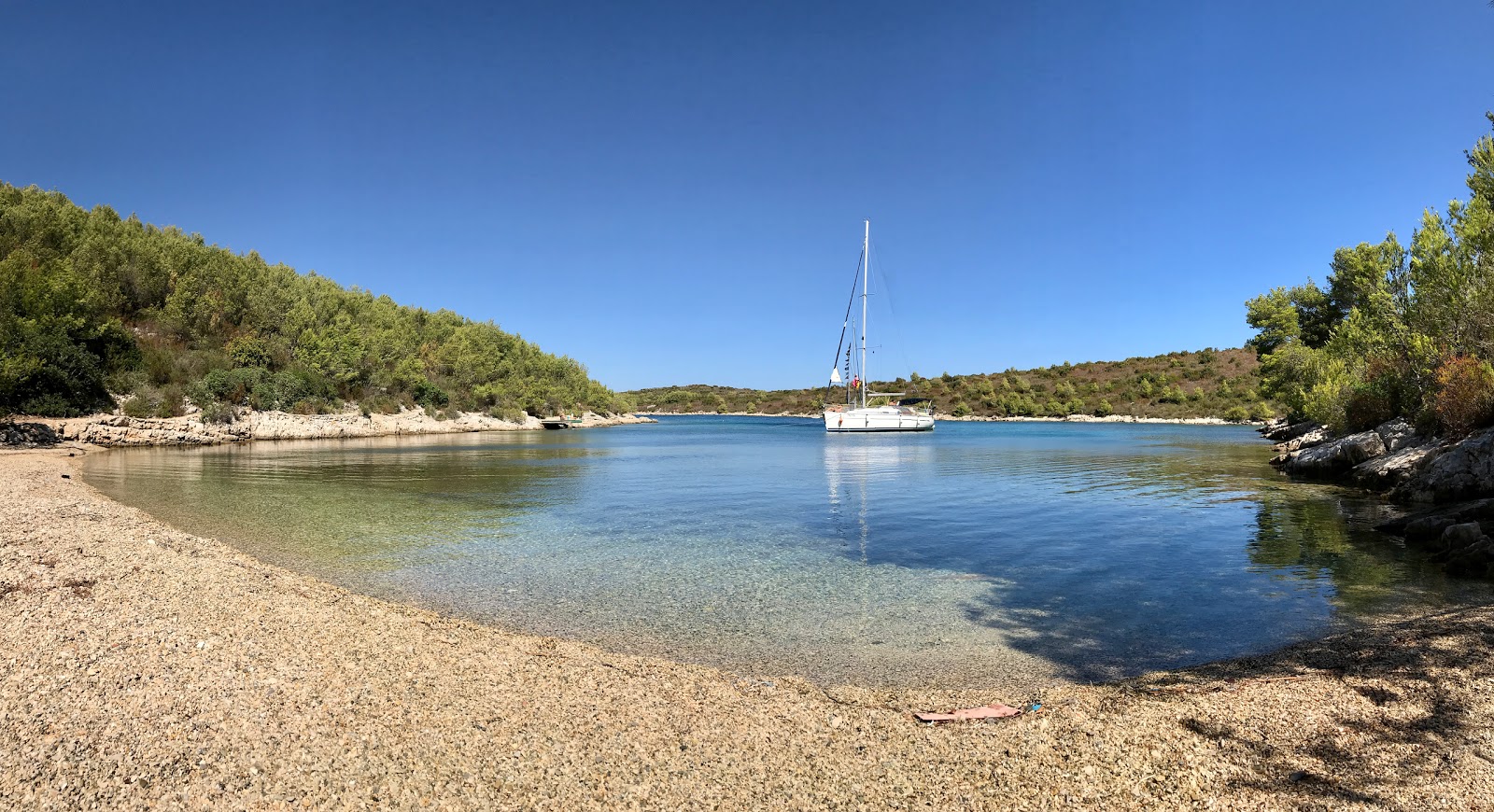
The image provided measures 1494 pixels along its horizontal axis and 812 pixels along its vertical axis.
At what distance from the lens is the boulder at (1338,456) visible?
27594 mm

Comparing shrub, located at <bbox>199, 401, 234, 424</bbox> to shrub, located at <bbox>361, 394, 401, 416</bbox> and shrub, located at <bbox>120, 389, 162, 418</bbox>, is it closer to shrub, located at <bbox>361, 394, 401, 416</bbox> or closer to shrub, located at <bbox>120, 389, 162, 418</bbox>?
shrub, located at <bbox>120, 389, 162, 418</bbox>

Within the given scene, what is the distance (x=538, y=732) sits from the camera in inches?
225

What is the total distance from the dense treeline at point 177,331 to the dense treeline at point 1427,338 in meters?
59.7

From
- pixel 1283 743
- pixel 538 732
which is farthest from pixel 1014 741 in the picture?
pixel 538 732

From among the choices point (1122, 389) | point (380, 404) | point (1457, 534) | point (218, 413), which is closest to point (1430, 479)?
point (1457, 534)

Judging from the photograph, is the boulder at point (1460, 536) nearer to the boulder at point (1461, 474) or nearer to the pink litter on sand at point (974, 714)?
the boulder at point (1461, 474)

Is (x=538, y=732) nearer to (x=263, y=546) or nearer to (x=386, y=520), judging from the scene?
(x=263, y=546)

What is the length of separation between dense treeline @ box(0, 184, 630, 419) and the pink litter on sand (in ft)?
157

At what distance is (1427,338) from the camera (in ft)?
83.1

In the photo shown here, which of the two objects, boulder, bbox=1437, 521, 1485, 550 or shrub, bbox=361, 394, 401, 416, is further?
shrub, bbox=361, 394, 401, 416

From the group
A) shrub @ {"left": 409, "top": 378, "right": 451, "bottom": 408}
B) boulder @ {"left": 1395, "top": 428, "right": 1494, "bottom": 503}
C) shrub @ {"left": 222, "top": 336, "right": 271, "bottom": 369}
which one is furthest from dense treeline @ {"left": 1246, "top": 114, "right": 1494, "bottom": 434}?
shrub @ {"left": 409, "top": 378, "right": 451, "bottom": 408}

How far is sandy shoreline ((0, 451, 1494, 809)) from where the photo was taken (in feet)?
15.2

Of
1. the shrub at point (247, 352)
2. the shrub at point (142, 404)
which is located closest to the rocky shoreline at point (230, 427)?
the shrub at point (142, 404)

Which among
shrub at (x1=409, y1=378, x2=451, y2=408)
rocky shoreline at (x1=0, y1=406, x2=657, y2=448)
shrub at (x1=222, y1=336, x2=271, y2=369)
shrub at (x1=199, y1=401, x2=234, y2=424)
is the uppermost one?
shrub at (x1=222, y1=336, x2=271, y2=369)
